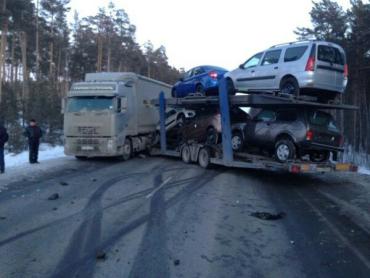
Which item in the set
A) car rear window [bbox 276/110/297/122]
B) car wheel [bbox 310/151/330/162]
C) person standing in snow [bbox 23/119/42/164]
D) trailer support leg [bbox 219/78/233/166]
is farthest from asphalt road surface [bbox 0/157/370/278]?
person standing in snow [bbox 23/119/42/164]

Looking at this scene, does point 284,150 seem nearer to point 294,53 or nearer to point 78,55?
point 294,53

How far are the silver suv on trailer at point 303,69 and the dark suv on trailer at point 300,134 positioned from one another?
646mm

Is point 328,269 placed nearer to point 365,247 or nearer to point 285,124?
point 365,247

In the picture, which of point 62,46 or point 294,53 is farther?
point 62,46

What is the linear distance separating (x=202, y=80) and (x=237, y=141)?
3.22 m

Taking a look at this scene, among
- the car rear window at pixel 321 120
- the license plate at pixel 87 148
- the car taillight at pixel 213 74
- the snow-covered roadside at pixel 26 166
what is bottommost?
the snow-covered roadside at pixel 26 166

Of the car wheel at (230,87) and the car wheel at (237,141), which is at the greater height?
the car wheel at (230,87)

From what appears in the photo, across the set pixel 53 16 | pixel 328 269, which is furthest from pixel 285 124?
pixel 53 16

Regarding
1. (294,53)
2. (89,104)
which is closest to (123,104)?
(89,104)

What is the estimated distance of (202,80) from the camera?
1838 cm

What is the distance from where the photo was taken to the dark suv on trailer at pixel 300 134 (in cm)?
1341

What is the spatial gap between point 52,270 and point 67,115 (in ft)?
44.9

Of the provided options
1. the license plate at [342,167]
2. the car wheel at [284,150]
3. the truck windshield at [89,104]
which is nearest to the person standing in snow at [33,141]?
the truck windshield at [89,104]

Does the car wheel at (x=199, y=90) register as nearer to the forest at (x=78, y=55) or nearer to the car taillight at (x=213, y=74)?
the car taillight at (x=213, y=74)
